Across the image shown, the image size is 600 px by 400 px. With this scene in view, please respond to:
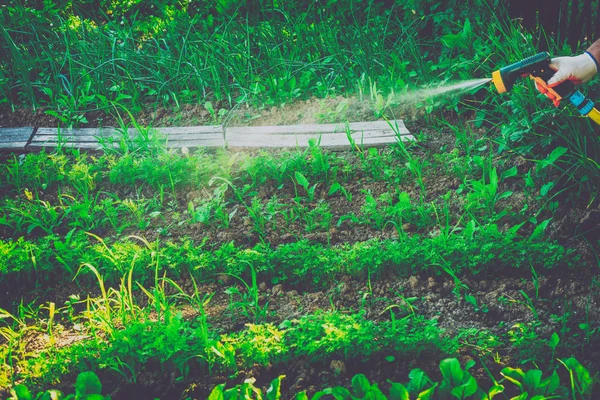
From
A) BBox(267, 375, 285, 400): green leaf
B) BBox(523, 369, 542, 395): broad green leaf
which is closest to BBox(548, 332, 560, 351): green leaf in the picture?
BBox(523, 369, 542, 395): broad green leaf

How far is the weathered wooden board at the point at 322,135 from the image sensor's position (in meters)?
3.96

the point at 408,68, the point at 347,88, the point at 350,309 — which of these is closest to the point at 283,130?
the point at 347,88

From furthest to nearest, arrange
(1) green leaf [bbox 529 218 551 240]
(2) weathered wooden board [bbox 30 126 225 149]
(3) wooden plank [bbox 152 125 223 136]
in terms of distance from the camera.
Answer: (3) wooden plank [bbox 152 125 223 136] < (2) weathered wooden board [bbox 30 126 225 149] < (1) green leaf [bbox 529 218 551 240]

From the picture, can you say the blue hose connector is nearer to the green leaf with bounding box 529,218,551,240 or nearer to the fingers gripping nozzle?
the fingers gripping nozzle

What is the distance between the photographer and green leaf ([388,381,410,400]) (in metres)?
2.18

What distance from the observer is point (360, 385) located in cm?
223

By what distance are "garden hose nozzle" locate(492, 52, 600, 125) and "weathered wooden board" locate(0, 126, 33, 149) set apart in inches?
124

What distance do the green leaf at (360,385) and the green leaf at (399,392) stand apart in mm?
94

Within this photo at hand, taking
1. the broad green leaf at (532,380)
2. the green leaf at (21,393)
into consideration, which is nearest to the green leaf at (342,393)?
the broad green leaf at (532,380)

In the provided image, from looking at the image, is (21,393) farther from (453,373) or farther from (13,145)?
(13,145)

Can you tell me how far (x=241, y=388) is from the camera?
2.29 metres

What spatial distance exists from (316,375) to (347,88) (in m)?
2.54

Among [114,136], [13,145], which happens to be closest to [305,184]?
[114,136]

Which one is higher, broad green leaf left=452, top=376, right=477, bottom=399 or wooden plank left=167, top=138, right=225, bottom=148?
wooden plank left=167, top=138, right=225, bottom=148
